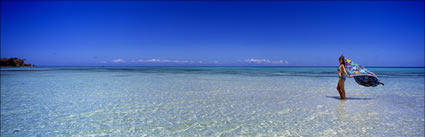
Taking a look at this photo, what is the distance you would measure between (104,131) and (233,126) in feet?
9.90

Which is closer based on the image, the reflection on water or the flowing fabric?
the reflection on water

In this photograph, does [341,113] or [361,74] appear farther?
[361,74]

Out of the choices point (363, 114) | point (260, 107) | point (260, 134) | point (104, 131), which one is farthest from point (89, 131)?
point (363, 114)

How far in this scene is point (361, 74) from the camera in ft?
31.4

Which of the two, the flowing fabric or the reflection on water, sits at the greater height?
the flowing fabric

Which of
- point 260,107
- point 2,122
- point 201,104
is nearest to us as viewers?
point 2,122

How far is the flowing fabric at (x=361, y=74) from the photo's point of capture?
9570 mm

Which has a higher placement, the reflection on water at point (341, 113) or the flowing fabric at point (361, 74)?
the flowing fabric at point (361, 74)

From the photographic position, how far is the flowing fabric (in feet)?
31.4

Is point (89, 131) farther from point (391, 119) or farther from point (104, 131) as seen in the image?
point (391, 119)

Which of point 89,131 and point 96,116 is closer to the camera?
point 89,131

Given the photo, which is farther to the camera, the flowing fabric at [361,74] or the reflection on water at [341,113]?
the flowing fabric at [361,74]

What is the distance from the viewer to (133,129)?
538 cm

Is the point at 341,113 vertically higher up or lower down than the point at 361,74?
lower down
